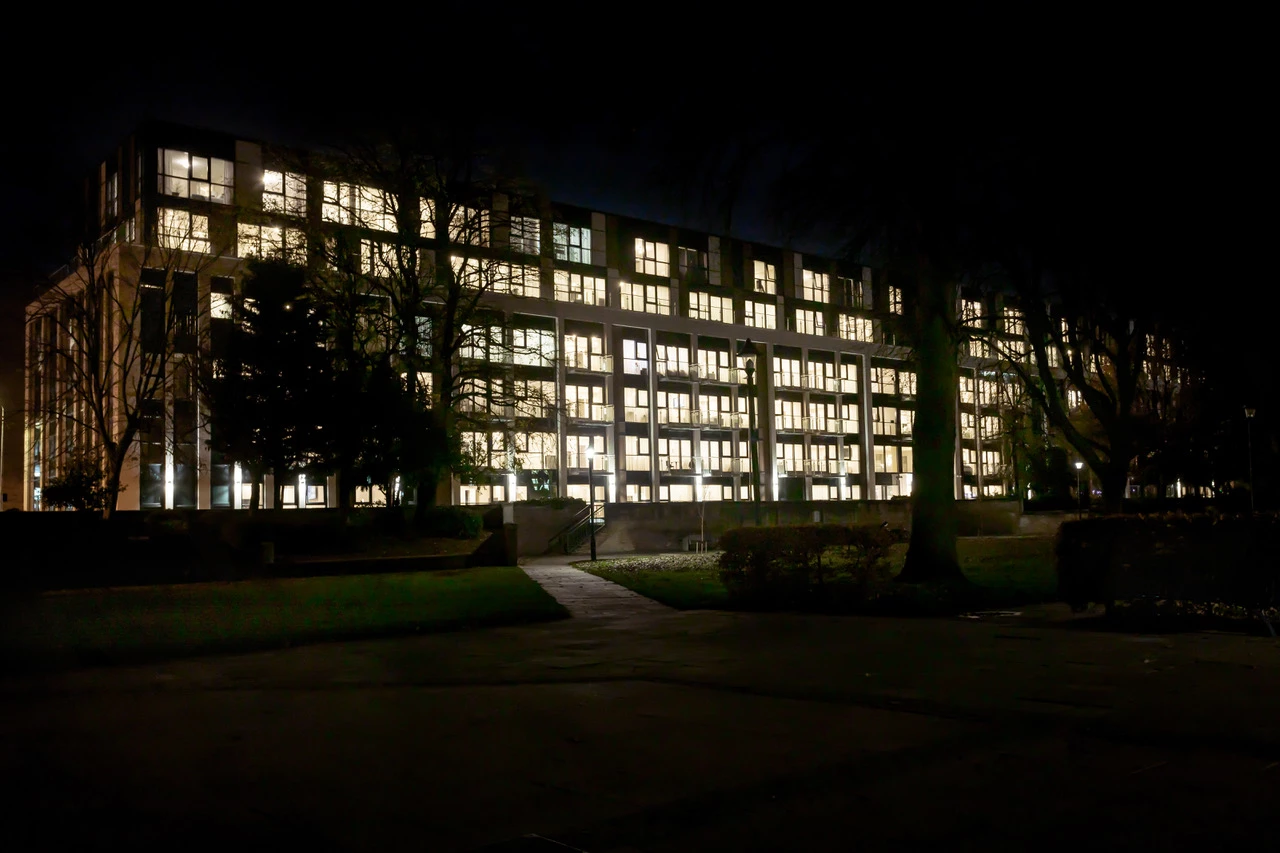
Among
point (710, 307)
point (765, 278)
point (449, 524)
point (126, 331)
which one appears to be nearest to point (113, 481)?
point (126, 331)

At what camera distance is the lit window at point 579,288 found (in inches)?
2381

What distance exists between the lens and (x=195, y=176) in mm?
49344

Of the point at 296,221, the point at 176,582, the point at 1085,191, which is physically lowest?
the point at 176,582

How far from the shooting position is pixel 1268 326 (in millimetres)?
15000

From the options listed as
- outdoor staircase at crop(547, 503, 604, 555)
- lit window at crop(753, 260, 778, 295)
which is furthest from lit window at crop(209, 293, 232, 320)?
lit window at crop(753, 260, 778, 295)

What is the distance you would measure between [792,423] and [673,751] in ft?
214

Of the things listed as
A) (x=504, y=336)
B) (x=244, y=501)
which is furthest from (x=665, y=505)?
(x=244, y=501)

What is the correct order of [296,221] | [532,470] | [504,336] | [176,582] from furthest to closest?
[532,470], [504,336], [296,221], [176,582]

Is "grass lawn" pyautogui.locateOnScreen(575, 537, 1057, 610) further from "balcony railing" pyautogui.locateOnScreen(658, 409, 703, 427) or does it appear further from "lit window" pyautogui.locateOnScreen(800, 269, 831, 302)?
"lit window" pyautogui.locateOnScreen(800, 269, 831, 302)

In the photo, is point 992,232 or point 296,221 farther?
point 296,221

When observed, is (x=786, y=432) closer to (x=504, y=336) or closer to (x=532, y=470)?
(x=532, y=470)

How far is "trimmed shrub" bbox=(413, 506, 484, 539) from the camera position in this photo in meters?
38.3

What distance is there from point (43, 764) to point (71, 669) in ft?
20.6

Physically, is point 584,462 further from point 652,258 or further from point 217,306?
point 217,306
